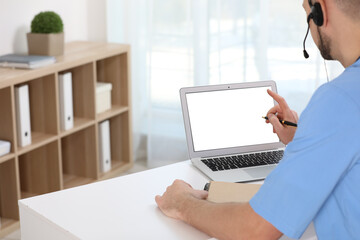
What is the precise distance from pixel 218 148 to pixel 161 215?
1.61ft

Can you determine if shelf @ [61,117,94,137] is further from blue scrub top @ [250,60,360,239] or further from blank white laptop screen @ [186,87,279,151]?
blue scrub top @ [250,60,360,239]

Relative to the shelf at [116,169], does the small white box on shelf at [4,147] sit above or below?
above

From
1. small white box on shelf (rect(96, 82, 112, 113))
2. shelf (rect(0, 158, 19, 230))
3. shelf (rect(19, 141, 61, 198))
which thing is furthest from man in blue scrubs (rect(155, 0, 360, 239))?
small white box on shelf (rect(96, 82, 112, 113))

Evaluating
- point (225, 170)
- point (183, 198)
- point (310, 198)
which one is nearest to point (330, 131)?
point (310, 198)

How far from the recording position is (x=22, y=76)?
9.70 feet

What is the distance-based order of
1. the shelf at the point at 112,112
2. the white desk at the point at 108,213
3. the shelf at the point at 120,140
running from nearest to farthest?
the white desk at the point at 108,213 < the shelf at the point at 112,112 < the shelf at the point at 120,140

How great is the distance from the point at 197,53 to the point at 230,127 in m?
1.87

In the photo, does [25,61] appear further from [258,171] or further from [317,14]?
[317,14]

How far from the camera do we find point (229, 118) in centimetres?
206

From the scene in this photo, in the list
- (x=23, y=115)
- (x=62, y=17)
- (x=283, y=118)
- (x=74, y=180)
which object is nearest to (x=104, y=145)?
(x=74, y=180)

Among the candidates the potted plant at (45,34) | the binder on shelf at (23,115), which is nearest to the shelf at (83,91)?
the potted plant at (45,34)

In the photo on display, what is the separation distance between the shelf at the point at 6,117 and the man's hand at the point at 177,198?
157 centimetres

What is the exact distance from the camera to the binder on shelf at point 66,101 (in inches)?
132

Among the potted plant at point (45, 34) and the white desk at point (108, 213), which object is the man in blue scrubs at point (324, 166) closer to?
the white desk at point (108, 213)
